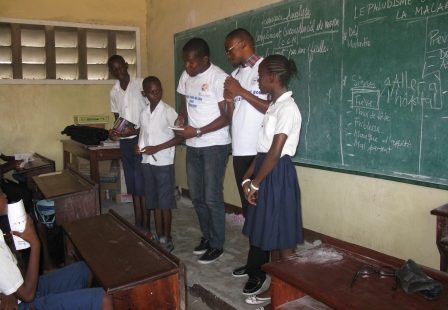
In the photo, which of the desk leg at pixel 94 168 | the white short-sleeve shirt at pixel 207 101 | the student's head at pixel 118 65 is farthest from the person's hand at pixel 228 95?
the desk leg at pixel 94 168

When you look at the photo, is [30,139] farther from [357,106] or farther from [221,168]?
[357,106]

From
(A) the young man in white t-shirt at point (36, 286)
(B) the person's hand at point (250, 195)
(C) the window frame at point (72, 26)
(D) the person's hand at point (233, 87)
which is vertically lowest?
(A) the young man in white t-shirt at point (36, 286)

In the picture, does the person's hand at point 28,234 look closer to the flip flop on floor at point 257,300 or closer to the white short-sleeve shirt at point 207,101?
the flip flop on floor at point 257,300

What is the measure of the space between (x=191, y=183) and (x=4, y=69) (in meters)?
3.24

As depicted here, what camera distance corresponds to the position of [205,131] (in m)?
2.79

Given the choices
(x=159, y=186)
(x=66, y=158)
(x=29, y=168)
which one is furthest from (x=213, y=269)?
(x=66, y=158)

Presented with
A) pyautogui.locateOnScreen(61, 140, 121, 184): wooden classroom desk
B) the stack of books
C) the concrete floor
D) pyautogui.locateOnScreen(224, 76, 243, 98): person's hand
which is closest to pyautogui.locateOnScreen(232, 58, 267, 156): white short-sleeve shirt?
pyautogui.locateOnScreen(224, 76, 243, 98): person's hand

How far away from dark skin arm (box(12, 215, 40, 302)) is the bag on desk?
4.17ft

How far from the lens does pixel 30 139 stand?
16.9 ft

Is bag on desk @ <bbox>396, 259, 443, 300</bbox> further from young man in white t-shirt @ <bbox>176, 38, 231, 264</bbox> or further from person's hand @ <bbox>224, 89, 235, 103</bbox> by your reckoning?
young man in white t-shirt @ <bbox>176, 38, 231, 264</bbox>

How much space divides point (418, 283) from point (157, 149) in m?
2.14

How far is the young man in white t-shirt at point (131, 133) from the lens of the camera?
3561mm

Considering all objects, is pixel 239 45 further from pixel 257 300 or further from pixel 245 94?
pixel 257 300

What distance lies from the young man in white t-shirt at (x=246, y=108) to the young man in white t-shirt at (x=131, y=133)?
1175 millimetres
